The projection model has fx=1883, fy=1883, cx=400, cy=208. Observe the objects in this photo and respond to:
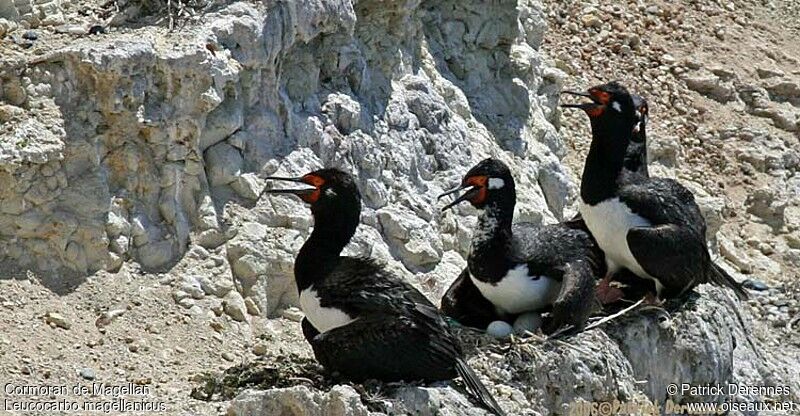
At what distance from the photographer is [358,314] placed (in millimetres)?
12062

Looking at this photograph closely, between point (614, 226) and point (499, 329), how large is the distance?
1383mm

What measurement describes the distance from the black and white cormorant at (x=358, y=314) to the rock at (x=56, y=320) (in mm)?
2047

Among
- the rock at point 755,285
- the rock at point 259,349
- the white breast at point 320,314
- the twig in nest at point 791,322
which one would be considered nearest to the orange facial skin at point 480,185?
the white breast at point 320,314

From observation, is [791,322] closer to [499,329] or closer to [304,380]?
[499,329]

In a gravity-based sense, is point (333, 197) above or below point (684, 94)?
above

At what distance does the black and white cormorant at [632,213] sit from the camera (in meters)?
13.7

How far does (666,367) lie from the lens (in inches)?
544

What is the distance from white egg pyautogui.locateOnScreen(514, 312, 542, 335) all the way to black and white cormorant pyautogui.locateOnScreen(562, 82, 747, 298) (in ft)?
3.14

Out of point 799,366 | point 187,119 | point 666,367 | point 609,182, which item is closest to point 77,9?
point 187,119

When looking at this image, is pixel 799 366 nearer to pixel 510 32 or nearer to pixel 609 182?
pixel 609 182

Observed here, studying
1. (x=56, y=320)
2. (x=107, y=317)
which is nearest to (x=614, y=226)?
(x=107, y=317)

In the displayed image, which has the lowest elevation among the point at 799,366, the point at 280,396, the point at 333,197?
the point at 799,366

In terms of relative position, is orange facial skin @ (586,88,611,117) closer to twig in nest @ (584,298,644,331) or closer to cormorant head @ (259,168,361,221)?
twig in nest @ (584,298,644,331)

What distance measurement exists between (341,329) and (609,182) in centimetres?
299
